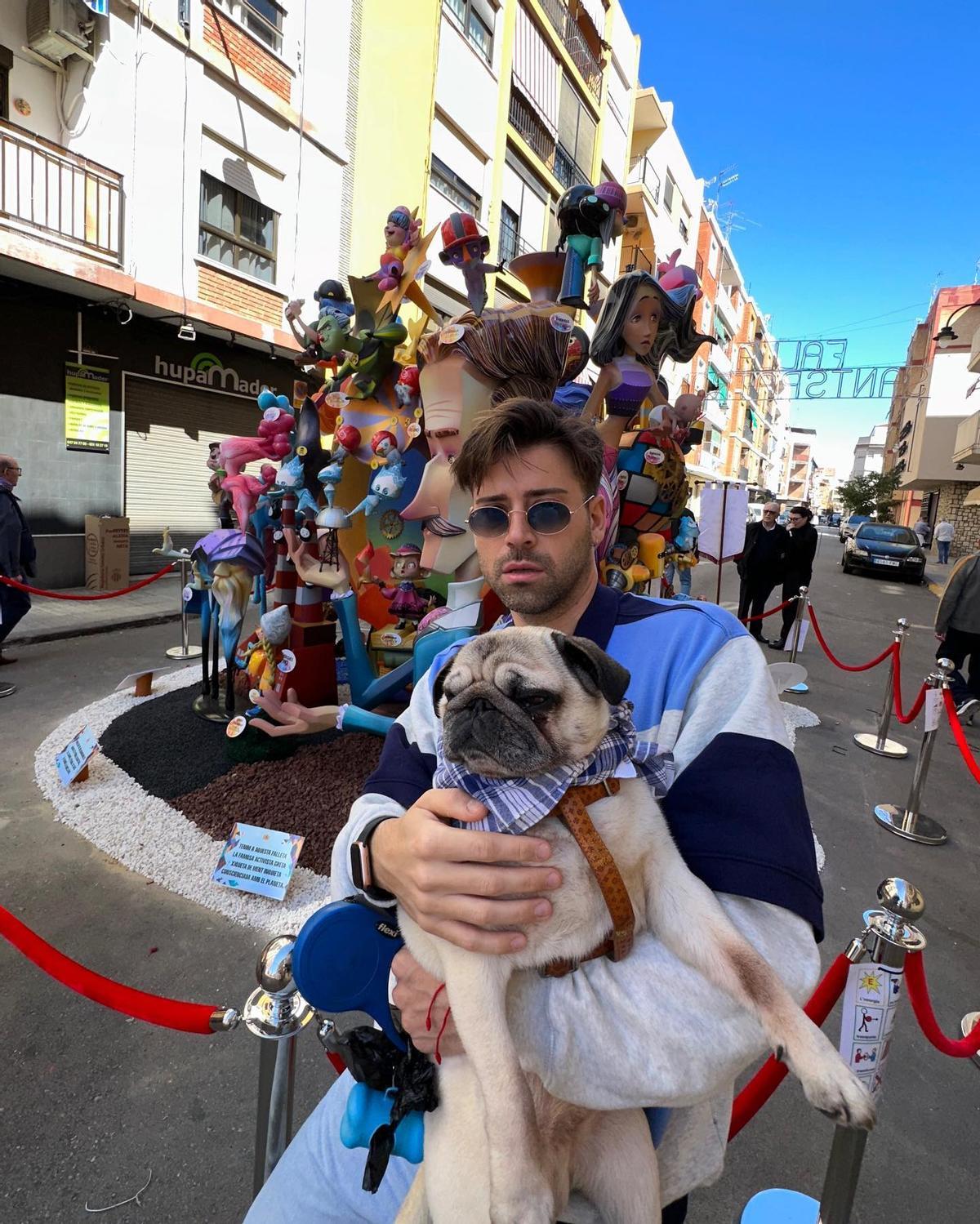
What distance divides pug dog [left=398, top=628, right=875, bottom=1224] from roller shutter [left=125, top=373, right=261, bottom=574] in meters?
10.5

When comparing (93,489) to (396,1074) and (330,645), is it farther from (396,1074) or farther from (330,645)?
(396,1074)

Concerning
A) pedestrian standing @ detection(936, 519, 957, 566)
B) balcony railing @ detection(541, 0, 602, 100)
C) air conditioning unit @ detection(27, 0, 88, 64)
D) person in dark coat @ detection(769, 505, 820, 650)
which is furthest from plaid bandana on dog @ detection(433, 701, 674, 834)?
pedestrian standing @ detection(936, 519, 957, 566)

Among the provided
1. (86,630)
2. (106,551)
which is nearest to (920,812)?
(86,630)

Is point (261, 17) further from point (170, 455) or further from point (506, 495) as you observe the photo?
point (506, 495)

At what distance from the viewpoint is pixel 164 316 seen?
1030 cm

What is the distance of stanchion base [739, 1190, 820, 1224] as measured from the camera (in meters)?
1.67

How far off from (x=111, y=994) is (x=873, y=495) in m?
49.1

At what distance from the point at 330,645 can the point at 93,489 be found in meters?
8.09

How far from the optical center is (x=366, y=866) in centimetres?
120

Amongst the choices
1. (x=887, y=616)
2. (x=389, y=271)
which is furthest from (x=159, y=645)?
(x=887, y=616)

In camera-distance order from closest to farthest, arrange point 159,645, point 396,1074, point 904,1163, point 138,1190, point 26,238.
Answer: point 396,1074 → point 138,1190 → point 904,1163 → point 159,645 → point 26,238

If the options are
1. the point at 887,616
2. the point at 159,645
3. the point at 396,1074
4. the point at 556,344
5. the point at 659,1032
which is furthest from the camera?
the point at 887,616

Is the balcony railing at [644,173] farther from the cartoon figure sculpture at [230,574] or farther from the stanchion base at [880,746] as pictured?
the cartoon figure sculpture at [230,574]

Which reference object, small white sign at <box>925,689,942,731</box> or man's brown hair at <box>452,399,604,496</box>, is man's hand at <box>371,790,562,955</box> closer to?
man's brown hair at <box>452,399,604,496</box>
